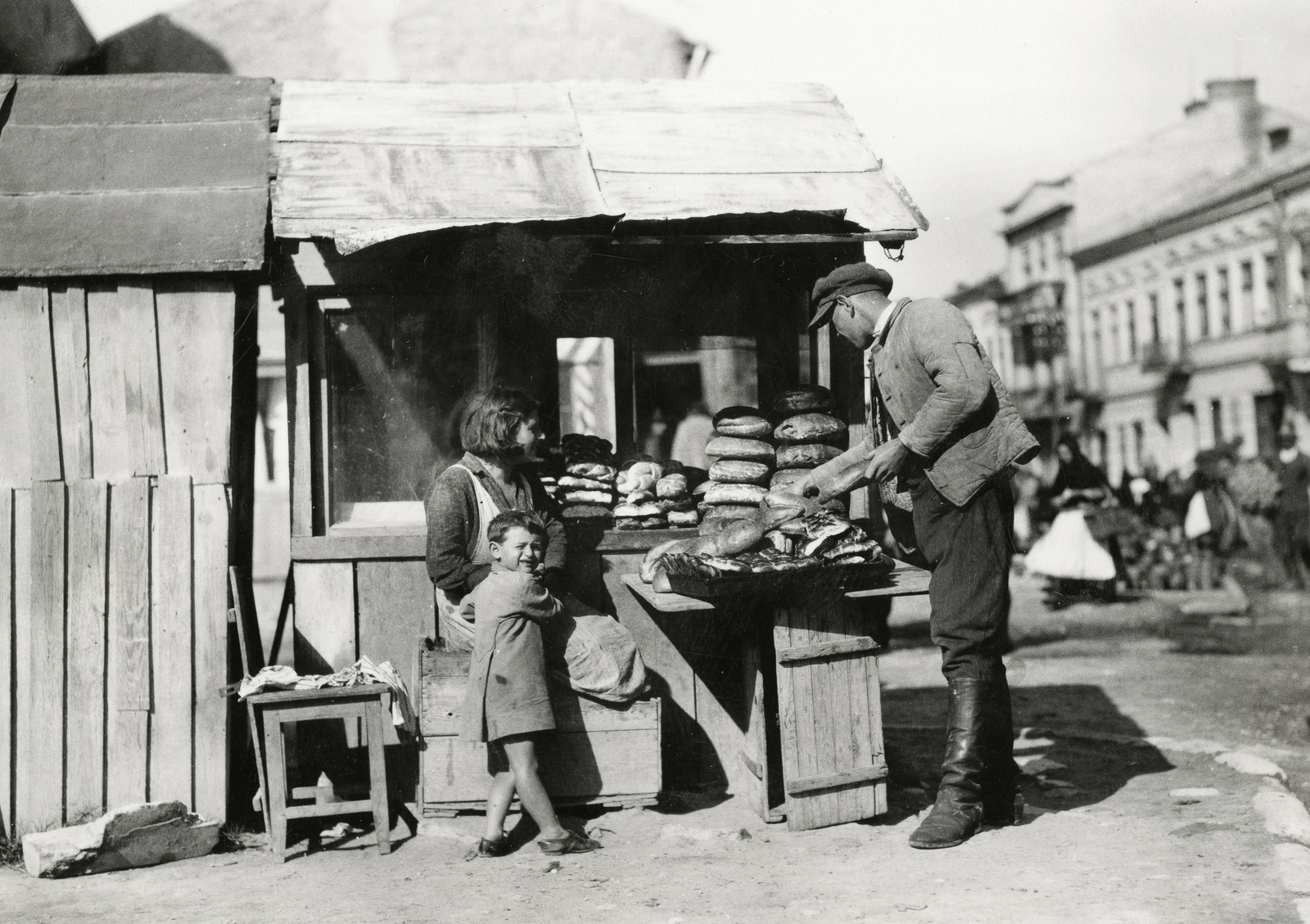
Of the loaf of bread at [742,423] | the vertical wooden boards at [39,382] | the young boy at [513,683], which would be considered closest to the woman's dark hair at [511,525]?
the young boy at [513,683]

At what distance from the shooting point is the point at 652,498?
6672mm

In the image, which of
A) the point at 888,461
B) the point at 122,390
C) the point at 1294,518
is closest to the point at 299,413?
the point at 122,390

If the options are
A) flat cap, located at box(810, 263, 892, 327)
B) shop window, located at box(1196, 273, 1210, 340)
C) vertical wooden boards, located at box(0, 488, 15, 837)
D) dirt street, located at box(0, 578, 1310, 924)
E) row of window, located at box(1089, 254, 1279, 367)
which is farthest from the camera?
shop window, located at box(1196, 273, 1210, 340)

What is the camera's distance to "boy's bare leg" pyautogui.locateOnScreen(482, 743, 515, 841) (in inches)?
214

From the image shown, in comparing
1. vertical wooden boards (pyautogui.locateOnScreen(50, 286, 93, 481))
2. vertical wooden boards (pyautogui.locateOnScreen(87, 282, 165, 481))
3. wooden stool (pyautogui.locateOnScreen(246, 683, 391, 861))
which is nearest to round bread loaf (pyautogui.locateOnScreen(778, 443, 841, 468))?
wooden stool (pyautogui.locateOnScreen(246, 683, 391, 861))

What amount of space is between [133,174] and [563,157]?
2.14 meters

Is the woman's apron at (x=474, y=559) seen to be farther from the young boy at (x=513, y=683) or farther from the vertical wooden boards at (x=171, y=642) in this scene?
the vertical wooden boards at (x=171, y=642)

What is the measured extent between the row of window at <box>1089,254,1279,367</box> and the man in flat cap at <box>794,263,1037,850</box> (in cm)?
3283

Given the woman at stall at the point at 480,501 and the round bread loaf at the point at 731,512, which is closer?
the woman at stall at the point at 480,501

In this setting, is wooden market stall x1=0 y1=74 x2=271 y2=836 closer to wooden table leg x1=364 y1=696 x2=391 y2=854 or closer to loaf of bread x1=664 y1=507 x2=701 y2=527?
wooden table leg x1=364 y1=696 x2=391 y2=854

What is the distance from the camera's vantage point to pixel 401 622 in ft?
21.1

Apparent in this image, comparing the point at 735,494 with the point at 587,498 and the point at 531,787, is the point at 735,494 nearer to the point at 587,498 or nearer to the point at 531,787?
the point at 587,498

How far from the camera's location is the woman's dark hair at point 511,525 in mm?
5445

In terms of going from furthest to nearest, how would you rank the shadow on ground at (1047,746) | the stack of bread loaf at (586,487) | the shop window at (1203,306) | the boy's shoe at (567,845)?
1. the shop window at (1203,306)
2. the stack of bread loaf at (586,487)
3. the shadow on ground at (1047,746)
4. the boy's shoe at (567,845)
